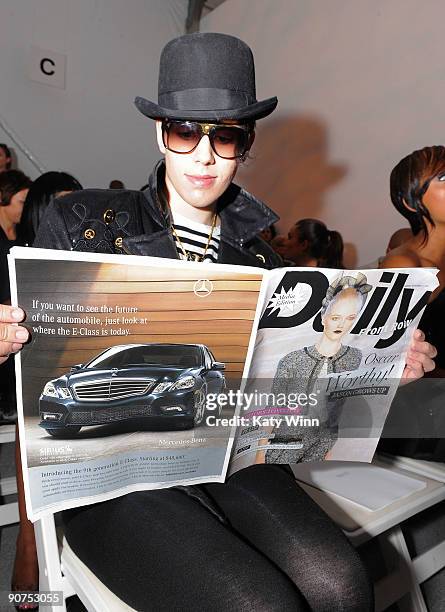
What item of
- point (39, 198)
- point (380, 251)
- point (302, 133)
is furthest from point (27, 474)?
point (302, 133)

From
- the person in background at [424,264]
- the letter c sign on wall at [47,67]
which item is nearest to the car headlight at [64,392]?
the person in background at [424,264]

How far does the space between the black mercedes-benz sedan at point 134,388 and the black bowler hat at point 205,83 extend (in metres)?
0.47

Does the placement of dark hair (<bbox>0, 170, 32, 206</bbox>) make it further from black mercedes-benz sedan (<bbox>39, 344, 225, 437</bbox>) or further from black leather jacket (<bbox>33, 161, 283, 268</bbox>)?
black mercedes-benz sedan (<bbox>39, 344, 225, 437</bbox>)

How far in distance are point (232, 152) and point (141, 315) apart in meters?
0.43

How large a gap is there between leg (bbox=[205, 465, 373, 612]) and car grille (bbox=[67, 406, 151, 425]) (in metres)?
0.29

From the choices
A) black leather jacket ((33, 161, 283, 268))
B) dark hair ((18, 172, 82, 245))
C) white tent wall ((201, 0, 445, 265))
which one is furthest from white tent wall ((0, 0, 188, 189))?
black leather jacket ((33, 161, 283, 268))

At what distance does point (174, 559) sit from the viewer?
77 centimetres

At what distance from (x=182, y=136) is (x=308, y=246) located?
6.85 ft

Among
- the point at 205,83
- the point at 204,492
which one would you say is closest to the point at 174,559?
the point at 204,492

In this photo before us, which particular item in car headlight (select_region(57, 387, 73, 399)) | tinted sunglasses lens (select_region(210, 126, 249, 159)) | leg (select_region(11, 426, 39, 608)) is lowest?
leg (select_region(11, 426, 39, 608))

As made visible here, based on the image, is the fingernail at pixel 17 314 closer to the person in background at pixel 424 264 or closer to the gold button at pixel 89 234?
the gold button at pixel 89 234

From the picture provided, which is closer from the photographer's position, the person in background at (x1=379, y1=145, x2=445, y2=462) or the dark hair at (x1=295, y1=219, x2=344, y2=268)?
the person in background at (x1=379, y1=145, x2=445, y2=462)

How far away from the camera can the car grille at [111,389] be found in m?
0.77

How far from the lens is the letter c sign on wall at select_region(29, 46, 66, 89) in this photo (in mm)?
4723
